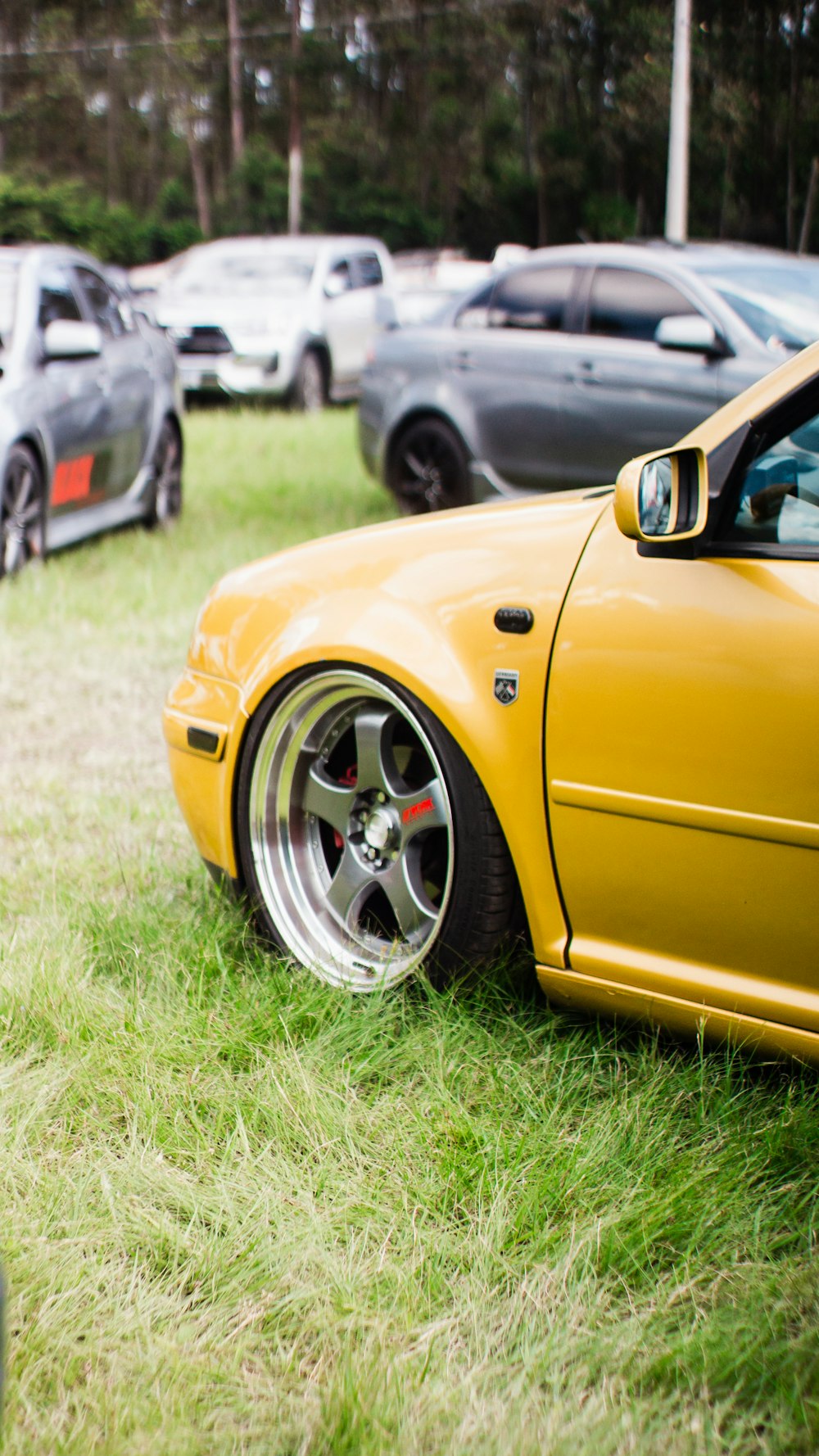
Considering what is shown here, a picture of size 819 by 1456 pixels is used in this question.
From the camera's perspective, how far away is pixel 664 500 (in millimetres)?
2479

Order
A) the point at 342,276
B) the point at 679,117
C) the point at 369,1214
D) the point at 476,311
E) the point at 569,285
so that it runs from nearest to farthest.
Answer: the point at 369,1214, the point at 569,285, the point at 476,311, the point at 342,276, the point at 679,117

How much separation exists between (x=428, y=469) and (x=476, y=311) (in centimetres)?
98

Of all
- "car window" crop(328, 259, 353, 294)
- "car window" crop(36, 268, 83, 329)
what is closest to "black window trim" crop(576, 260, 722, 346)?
"car window" crop(36, 268, 83, 329)

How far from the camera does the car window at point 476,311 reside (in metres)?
8.45

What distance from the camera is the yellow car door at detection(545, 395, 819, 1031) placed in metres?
2.28

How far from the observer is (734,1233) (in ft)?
7.32

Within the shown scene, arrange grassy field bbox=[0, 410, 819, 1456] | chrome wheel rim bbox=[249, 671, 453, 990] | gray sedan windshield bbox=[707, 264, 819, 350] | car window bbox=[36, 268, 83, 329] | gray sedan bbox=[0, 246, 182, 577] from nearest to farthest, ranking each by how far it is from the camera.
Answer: grassy field bbox=[0, 410, 819, 1456] < chrome wheel rim bbox=[249, 671, 453, 990] < gray sedan bbox=[0, 246, 182, 577] < gray sedan windshield bbox=[707, 264, 819, 350] < car window bbox=[36, 268, 83, 329]

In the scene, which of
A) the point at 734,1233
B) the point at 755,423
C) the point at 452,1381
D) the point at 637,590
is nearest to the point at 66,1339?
the point at 452,1381

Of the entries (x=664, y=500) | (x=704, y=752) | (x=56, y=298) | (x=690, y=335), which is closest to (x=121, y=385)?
(x=56, y=298)

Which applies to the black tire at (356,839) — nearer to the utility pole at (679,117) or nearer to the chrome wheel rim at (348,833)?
the chrome wheel rim at (348,833)

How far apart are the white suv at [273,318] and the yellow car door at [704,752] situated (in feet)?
40.9

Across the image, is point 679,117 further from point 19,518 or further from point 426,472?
point 19,518

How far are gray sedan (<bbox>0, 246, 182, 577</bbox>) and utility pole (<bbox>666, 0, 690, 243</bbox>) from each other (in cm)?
1273

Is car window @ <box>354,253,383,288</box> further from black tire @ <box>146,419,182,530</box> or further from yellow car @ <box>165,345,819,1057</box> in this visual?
yellow car @ <box>165,345,819,1057</box>
